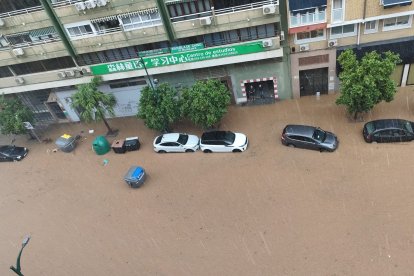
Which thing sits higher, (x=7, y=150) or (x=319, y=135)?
(x=7, y=150)

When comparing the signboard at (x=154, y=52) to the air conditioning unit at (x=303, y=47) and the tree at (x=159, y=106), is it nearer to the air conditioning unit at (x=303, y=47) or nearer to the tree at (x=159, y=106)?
the tree at (x=159, y=106)

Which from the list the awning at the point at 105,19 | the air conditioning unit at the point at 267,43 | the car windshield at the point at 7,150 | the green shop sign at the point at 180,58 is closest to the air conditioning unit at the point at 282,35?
the air conditioning unit at the point at 267,43

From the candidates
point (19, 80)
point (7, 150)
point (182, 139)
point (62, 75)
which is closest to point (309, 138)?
point (182, 139)

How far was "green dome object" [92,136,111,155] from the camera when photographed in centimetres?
2738

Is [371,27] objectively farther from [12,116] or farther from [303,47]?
[12,116]

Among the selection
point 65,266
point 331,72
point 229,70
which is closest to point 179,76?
point 229,70

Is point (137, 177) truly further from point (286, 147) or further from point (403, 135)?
point (403, 135)

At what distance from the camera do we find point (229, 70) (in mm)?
27391

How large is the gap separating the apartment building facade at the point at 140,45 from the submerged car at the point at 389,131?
7677mm

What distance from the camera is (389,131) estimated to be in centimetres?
2248

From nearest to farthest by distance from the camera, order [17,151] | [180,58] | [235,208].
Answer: [235,208]
[180,58]
[17,151]

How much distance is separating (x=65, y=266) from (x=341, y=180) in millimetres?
17521

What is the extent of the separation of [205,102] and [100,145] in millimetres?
9391

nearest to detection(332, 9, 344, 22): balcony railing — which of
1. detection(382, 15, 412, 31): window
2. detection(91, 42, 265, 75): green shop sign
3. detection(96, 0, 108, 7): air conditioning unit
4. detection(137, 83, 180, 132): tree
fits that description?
detection(382, 15, 412, 31): window
